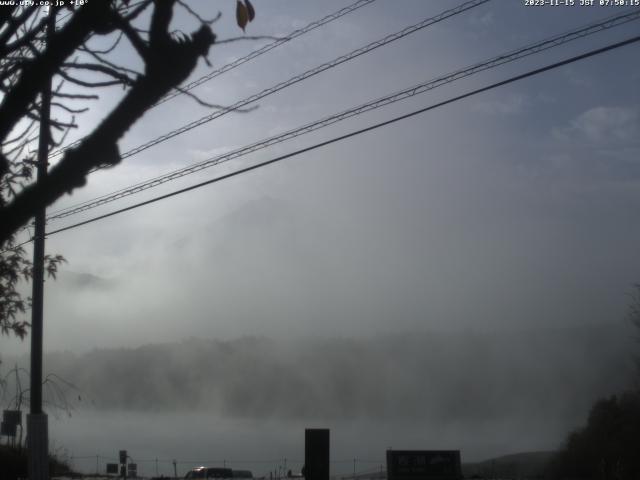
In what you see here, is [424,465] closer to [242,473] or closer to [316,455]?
[316,455]

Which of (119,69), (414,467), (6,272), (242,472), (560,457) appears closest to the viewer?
(119,69)

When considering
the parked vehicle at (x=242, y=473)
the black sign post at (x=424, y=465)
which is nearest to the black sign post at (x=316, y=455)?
the black sign post at (x=424, y=465)

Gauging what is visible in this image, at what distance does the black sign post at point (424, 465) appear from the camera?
22016 mm

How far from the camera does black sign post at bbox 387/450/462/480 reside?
22016mm

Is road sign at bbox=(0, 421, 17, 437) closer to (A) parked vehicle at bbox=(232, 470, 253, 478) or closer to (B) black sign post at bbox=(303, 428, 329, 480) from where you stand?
(B) black sign post at bbox=(303, 428, 329, 480)

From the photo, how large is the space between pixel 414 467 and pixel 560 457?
1294 inches

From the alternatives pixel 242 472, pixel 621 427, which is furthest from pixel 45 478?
pixel 621 427

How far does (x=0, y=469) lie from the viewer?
67.4ft

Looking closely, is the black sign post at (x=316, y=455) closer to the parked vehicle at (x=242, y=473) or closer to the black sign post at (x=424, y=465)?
the black sign post at (x=424, y=465)

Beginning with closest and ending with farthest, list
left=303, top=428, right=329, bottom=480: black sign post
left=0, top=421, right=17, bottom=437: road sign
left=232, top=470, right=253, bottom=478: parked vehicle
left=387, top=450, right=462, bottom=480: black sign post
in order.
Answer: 1. left=303, top=428, right=329, bottom=480: black sign post
2. left=0, top=421, right=17, bottom=437: road sign
3. left=387, top=450, right=462, bottom=480: black sign post
4. left=232, top=470, right=253, bottom=478: parked vehicle

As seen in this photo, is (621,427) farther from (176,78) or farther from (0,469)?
(176,78)

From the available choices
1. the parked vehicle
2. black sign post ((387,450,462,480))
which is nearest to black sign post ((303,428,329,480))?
black sign post ((387,450,462,480))

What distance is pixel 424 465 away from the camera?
2245 centimetres

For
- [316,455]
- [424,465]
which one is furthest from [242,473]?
[316,455]
